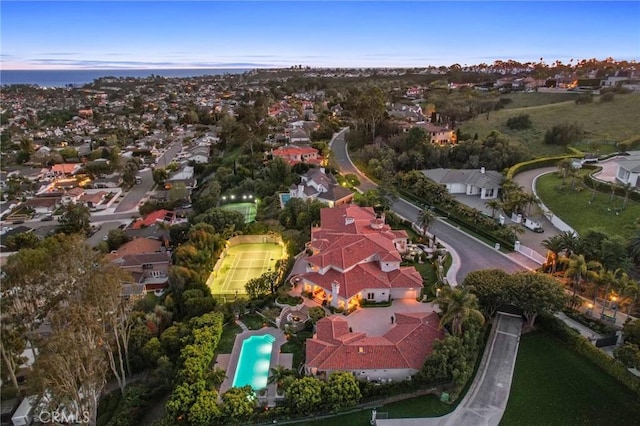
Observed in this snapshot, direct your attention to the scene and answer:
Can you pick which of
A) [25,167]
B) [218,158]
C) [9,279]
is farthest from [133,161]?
[9,279]

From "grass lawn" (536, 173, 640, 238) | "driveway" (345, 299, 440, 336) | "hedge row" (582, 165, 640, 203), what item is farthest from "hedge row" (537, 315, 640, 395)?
"hedge row" (582, 165, 640, 203)

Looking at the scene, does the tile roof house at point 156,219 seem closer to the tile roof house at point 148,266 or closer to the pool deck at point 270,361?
the tile roof house at point 148,266

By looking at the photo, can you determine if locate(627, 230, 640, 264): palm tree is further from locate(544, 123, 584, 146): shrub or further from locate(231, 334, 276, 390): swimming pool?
locate(544, 123, 584, 146): shrub

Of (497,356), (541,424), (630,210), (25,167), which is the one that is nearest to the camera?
(541,424)

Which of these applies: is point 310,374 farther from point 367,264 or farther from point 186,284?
point 186,284

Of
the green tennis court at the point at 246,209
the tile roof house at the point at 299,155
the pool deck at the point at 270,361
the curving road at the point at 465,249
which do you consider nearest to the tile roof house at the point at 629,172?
the curving road at the point at 465,249

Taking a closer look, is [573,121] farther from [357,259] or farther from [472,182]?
[357,259]
